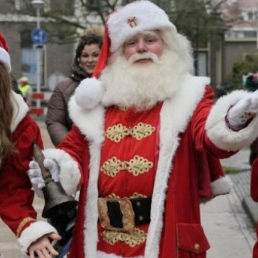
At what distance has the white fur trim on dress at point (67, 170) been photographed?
11.0 feet

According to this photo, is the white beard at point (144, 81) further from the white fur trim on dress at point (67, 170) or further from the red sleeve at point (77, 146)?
the white fur trim on dress at point (67, 170)

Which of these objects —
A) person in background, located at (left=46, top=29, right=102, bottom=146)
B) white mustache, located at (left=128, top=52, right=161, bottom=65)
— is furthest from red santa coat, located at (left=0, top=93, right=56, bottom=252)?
A: person in background, located at (left=46, top=29, right=102, bottom=146)

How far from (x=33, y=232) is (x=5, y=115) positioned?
0.54 meters

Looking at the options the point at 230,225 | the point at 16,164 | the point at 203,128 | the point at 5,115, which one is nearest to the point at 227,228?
the point at 230,225

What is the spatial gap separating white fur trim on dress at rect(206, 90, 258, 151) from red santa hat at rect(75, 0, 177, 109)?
2.11ft

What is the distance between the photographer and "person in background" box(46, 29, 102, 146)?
17.3 feet

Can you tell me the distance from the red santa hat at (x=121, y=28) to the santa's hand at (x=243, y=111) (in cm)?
75

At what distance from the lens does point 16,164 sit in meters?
3.26

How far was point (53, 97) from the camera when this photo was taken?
5.47m

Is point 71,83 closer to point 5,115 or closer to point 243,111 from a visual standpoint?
point 5,115

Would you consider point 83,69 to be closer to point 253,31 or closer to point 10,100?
point 10,100

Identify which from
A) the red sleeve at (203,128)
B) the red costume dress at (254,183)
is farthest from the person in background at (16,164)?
the red costume dress at (254,183)

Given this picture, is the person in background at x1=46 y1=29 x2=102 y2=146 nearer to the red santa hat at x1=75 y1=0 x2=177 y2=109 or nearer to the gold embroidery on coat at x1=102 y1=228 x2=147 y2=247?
the red santa hat at x1=75 y1=0 x2=177 y2=109

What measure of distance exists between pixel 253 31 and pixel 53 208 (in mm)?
55897
